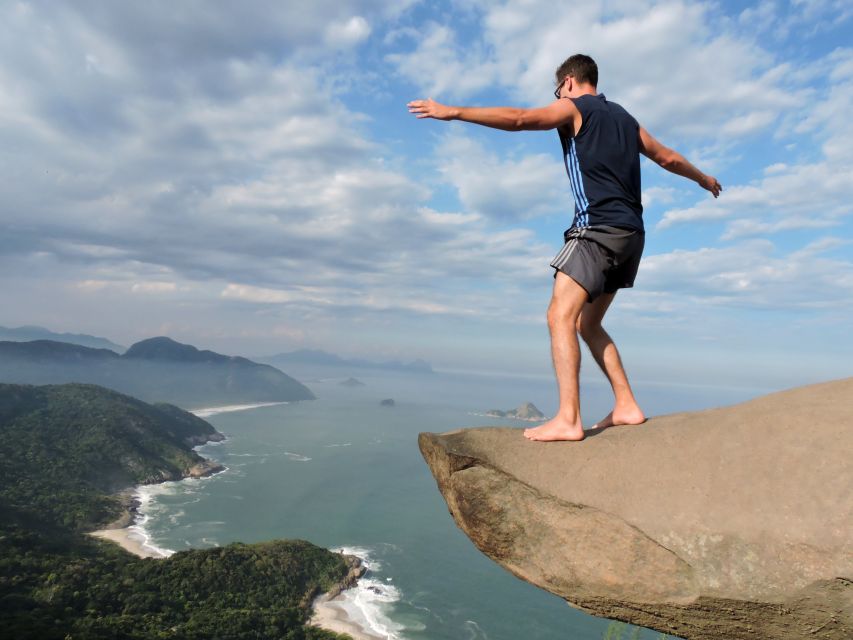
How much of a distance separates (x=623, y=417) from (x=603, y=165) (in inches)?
84.7

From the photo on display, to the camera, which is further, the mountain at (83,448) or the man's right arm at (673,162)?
the mountain at (83,448)

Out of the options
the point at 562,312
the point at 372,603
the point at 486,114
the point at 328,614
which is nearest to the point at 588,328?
the point at 562,312

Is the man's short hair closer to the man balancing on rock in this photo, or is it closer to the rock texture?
the man balancing on rock

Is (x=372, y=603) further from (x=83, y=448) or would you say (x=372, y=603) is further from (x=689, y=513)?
(x=83, y=448)

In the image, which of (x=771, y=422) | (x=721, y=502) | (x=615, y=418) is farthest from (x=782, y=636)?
(x=615, y=418)

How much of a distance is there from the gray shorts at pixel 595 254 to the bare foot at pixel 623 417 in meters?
1.14

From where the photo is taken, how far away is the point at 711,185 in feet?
16.0

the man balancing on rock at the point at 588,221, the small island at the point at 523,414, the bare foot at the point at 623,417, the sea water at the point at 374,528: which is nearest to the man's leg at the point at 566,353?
the man balancing on rock at the point at 588,221

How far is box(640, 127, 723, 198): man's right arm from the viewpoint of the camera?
14.4ft

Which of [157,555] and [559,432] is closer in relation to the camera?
[559,432]

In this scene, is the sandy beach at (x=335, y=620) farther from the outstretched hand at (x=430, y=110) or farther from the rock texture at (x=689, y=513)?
the outstretched hand at (x=430, y=110)

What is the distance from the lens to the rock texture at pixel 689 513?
9.89 ft

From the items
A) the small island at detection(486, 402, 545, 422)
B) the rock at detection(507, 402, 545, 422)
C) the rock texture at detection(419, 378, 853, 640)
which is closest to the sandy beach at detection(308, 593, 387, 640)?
the rock texture at detection(419, 378, 853, 640)

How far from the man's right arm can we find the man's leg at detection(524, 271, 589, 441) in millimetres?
1420
